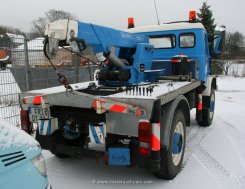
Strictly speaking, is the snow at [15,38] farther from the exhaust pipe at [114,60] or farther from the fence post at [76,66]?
the exhaust pipe at [114,60]

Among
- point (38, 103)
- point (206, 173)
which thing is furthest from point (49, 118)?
point (206, 173)

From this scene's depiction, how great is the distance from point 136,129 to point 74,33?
151 centimetres

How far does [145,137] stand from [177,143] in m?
1.07

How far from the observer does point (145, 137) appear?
328cm

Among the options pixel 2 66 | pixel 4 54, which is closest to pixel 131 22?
pixel 4 54

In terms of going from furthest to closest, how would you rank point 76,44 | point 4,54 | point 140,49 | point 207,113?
point 207,113 < point 4,54 < point 140,49 < point 76,44

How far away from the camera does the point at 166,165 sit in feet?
12.2

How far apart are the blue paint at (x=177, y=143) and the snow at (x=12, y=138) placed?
225cm

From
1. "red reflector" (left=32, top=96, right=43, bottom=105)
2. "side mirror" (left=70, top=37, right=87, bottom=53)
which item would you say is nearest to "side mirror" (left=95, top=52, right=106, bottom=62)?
"side mirror" (left=70, top=37, right=87, bottom=53)

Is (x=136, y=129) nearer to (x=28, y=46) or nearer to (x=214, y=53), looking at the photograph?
(x=28, y=46)

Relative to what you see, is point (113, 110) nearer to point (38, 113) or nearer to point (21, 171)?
point (38, 113)

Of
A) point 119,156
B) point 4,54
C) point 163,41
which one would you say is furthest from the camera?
point 163,41

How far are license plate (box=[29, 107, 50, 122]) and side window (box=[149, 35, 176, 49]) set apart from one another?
349 centimetres

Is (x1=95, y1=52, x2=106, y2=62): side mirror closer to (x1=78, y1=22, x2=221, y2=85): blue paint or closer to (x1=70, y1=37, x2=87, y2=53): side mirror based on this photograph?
(x1=78, y1=22, x2=221, y2=85): blue paint
